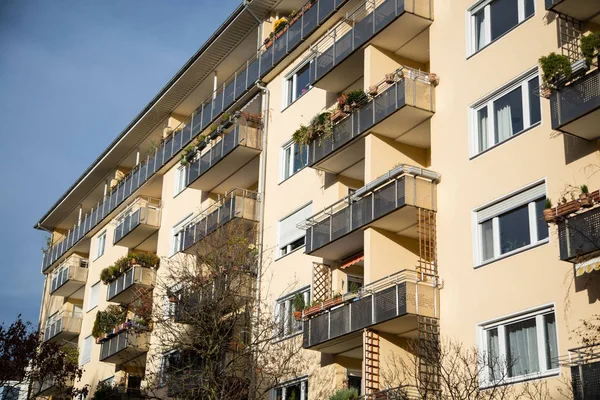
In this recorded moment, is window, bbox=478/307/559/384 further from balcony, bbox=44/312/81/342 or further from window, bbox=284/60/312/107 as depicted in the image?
balcony, bbox=44/312/81/342

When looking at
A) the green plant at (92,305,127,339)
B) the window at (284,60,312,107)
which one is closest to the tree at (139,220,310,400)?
the window at (284,60,312,107)

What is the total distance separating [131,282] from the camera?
138 feet

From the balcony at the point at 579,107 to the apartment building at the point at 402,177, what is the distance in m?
0.04

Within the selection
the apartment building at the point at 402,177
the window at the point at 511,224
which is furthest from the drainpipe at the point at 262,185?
the window at the point at 511,224

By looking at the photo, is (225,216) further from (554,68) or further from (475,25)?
(554,68)

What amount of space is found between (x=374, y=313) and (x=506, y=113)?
19.8 feet

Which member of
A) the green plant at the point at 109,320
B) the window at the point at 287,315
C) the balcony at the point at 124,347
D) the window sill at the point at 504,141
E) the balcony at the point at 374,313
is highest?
the green plant at the point at 109,320

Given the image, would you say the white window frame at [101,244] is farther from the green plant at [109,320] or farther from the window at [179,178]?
the window at [179,178]

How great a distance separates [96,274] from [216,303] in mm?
23448

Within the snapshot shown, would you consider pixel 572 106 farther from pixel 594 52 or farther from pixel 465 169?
pixel 465 169

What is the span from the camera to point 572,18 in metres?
22.0

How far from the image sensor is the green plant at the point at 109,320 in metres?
44.3

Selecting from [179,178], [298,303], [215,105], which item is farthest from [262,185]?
[179,178]

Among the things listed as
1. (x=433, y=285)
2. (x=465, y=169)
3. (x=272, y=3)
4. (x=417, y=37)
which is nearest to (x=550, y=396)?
(x=433, y=285)
